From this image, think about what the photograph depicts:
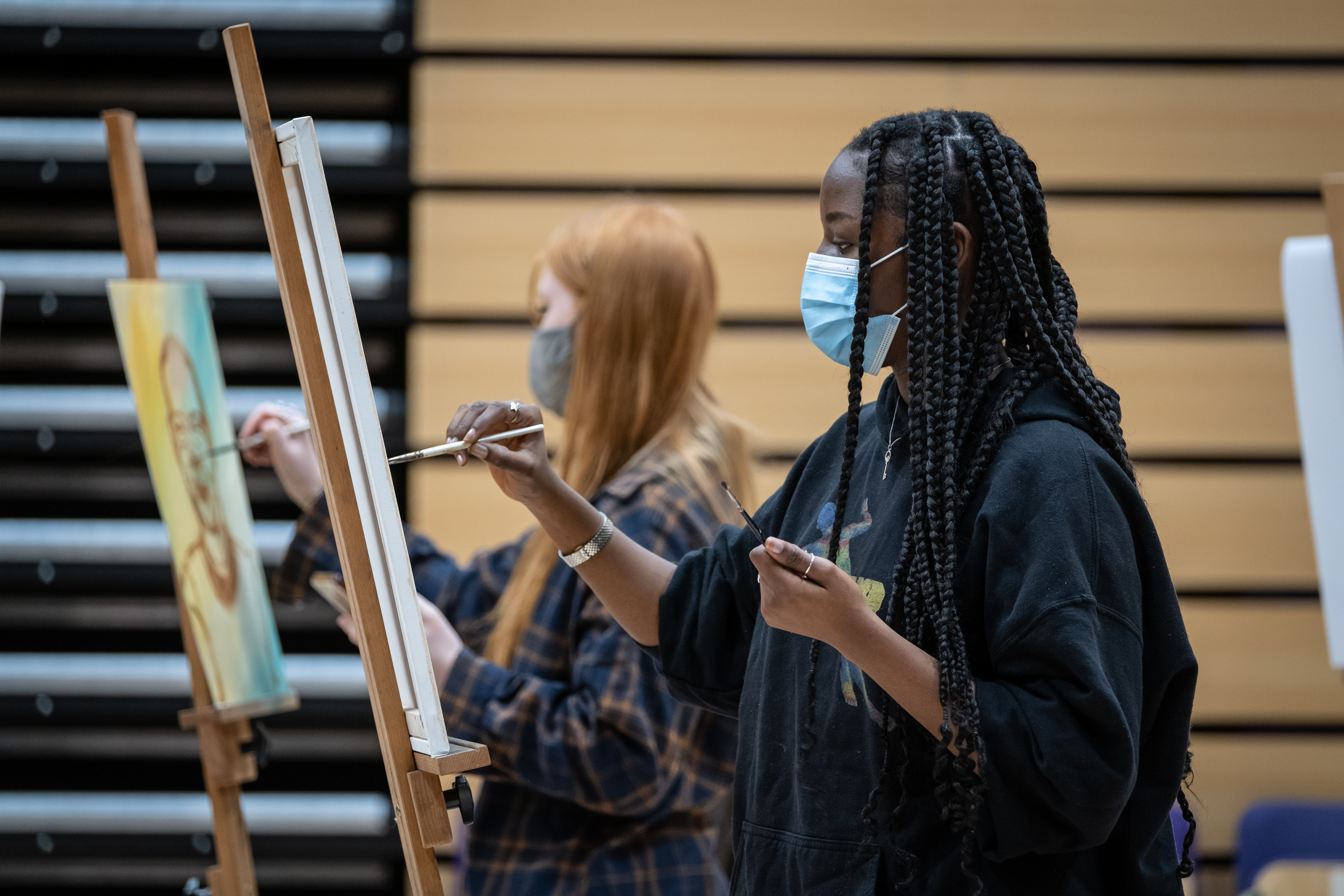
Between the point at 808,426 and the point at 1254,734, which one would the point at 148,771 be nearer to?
the point at 808,426

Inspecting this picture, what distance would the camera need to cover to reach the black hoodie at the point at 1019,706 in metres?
0.84

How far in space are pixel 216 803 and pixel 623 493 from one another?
2.23 feet

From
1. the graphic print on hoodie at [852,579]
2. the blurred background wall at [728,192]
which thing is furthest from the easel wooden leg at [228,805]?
the blurred background wall at [728,192]

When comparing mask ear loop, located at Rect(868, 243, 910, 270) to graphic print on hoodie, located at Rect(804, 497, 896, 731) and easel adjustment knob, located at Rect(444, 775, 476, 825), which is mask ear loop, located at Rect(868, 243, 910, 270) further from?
easel adjustment knob, located at Rect(444, 775, 476, 825)

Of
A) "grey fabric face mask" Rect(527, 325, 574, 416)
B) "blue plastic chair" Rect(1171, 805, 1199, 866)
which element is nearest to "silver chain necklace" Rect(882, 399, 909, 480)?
"grey fabric face mask" Rect(527, 325, 574, 416)

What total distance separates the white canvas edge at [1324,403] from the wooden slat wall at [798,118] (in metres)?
1.37

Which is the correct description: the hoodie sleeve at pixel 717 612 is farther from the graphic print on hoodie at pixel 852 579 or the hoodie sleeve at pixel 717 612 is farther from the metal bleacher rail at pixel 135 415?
the metal bleacher rail at pixel 135 415

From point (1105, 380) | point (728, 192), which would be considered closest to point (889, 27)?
point (728, 192)

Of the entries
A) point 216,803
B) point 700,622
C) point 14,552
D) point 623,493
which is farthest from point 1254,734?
point 14,552

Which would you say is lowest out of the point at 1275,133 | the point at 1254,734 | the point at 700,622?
the point at 1254,734

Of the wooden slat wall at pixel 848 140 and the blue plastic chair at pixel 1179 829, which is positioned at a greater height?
the wooden slat wall at pixel 848 140

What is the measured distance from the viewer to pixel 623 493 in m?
1.58

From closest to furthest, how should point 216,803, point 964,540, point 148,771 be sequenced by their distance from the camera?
point 964,540 → point 216,803 → point 148,771

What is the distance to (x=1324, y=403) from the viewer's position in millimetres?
1589
